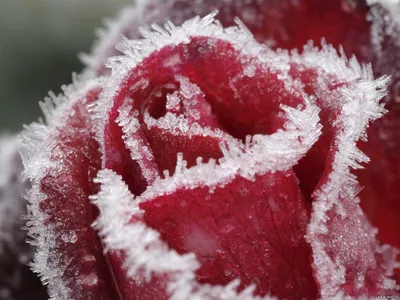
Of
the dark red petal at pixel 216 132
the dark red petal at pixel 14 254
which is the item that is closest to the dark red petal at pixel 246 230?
the dark red petal at pixel 216 132

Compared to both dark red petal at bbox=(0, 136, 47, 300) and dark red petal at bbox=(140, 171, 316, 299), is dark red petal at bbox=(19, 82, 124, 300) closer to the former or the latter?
dark red petal at bbox=(140, 171, 316, 299)

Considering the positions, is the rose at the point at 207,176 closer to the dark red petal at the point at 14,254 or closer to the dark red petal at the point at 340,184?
the dark red petal at the point at 340,184

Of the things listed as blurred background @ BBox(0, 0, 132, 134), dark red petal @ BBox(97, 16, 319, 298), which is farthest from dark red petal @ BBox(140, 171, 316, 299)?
blurred background @ BBox(0, 0, 132, 134)

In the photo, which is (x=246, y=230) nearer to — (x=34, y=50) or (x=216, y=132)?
(x=216, y=132)

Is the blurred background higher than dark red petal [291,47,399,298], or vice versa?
the blurred background

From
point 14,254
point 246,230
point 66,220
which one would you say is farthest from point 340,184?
point 14,254

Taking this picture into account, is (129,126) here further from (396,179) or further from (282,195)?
(396,179)

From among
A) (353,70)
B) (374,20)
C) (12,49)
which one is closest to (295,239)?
(353,70)
